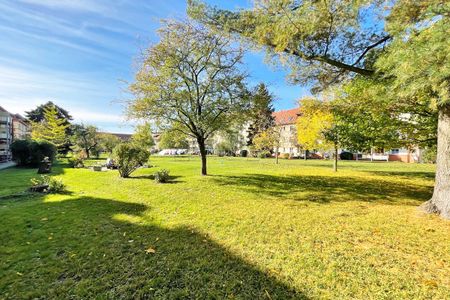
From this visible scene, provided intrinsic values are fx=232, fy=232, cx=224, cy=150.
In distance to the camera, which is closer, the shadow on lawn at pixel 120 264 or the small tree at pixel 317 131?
the shadow on lawn at pixel 120 264

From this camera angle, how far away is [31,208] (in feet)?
22.8

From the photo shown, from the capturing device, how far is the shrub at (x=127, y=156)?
506 inches

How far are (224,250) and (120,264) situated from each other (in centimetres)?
172

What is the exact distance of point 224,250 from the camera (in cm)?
415

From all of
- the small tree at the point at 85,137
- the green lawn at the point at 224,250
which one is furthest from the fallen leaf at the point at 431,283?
the small tree at the point at 85,137

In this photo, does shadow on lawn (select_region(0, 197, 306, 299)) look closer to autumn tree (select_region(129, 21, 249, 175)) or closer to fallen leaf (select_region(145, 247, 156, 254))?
fallen leaf (select_region(145, 247, 156, 254))

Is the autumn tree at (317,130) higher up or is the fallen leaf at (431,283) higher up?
the autumn tree at (317,130)

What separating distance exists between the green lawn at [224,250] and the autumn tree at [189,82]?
5.29 meters

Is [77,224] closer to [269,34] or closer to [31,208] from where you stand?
[31,208]

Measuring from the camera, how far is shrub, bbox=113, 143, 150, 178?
1284cm

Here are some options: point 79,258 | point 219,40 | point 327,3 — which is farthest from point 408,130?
point 79,258

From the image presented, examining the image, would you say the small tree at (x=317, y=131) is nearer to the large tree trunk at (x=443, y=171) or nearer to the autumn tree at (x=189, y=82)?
the autumn tree at (x=189, y=82)

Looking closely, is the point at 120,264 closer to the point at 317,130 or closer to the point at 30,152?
the point at 317,130

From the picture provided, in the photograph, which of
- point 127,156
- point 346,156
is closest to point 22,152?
point 127,156
